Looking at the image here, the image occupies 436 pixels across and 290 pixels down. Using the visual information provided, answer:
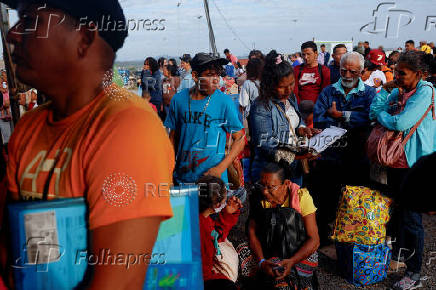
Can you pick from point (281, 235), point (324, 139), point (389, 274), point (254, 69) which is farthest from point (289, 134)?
point (254, 69)

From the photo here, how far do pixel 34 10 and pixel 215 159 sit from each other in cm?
217

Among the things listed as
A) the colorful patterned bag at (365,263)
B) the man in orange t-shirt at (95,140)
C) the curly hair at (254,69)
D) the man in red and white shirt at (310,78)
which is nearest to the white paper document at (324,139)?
the colorful patterned bag at (365,263)

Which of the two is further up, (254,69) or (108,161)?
(254,69)

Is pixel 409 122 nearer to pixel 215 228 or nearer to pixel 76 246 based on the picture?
pixel 215 228

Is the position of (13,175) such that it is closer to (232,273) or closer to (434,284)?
(232,273)

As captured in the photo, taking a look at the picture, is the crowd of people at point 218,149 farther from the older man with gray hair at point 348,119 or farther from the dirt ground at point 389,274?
the dirt ground at point 389,274

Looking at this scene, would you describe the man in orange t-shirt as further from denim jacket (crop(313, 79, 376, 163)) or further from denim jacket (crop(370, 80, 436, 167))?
denim jacket (crop(313, 79, 376, 163))

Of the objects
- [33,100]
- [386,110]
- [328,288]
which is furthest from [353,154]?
[33,100]

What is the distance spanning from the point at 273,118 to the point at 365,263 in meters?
1.43

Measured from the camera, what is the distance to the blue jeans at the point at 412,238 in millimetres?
3303

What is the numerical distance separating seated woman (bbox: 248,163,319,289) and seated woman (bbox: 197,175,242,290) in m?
0.23

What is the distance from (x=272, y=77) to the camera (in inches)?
129

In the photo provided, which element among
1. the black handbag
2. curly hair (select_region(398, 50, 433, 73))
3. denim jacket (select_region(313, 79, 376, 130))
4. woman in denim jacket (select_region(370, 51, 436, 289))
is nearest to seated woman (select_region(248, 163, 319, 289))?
the black handbag

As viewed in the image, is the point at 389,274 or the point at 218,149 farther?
the point at 389,274
